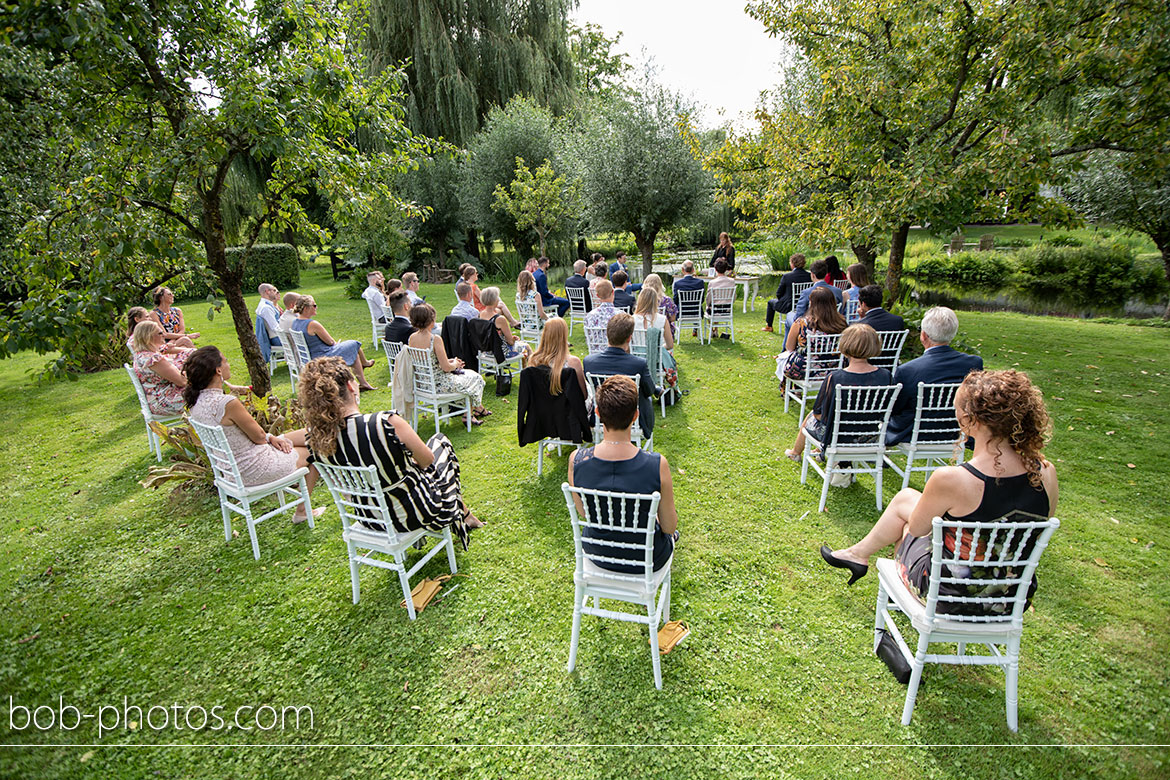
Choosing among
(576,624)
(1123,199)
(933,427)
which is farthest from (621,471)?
(1123,199)

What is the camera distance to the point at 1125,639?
2.90 m

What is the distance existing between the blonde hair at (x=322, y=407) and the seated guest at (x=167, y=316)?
5.06m

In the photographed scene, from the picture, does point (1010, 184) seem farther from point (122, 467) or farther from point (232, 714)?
point (122, 467)

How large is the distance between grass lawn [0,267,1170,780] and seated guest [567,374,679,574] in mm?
729

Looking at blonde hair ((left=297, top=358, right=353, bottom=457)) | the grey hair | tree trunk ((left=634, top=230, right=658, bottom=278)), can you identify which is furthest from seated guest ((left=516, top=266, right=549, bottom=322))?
tree trunk ((left=634, top=230, right=658, bottom=278))

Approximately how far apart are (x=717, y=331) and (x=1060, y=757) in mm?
8385

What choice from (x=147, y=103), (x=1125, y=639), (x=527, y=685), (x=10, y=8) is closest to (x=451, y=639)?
(x=527, y=685)

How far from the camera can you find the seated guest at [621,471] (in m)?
2.60

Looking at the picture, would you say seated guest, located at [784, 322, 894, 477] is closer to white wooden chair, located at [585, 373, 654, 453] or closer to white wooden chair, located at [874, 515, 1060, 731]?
white wooden chair, located at [585, 373, 654, 453]

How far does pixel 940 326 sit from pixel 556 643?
144 inches

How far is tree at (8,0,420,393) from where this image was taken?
11.0ft

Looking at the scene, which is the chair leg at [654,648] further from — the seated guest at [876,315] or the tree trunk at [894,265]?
the tree trunk at [894,265]

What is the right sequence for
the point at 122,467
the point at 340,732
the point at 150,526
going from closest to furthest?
1. the point at 340,732
2. the point at 150,526
3. the point at 122,467

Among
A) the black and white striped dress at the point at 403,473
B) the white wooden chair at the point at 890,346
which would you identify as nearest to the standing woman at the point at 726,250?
the white wooden chair at the point at 890,346
